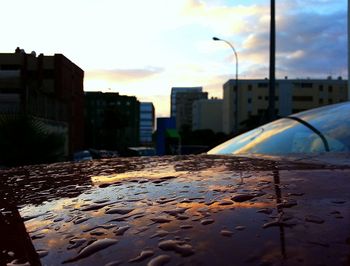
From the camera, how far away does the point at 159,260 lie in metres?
1.48

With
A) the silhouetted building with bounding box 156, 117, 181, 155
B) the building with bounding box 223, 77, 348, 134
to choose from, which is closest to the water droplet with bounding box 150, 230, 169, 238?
the silhouetted building with bounding box 156, 117, 181, 155

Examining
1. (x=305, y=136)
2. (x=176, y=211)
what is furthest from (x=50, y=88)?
(x=176, y=211)

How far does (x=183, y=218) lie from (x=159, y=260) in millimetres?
372

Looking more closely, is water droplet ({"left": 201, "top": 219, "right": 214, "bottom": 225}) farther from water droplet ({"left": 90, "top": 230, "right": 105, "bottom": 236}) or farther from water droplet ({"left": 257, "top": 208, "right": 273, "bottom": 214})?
water droplet ({"left": 90, "top": 230, "right": 105, "bottom": 236})

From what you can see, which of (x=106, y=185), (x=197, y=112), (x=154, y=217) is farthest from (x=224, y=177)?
(x=197, y=112)

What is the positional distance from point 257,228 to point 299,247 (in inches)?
7.9

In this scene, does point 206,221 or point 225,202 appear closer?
point 206,221

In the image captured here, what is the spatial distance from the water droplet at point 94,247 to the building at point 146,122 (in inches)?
5027

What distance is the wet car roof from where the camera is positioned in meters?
1.52

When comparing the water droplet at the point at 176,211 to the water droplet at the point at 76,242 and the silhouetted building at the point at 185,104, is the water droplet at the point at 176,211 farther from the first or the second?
the silhouetted building at the point at 185,104

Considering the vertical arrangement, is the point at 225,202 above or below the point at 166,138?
below

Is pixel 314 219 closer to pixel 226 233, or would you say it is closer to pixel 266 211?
pixel 266 211

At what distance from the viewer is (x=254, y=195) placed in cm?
210

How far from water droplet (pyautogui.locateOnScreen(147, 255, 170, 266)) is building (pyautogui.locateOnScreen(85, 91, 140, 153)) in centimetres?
8263
